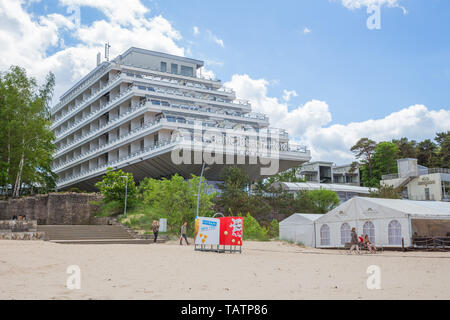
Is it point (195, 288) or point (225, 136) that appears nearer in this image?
point (195, 288)

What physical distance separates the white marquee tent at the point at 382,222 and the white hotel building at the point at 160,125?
18799 millimetres

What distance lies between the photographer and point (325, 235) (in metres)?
29.2

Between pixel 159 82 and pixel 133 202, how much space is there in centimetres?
1870

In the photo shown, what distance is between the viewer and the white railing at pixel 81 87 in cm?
6094

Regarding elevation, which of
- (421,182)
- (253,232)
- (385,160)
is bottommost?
(253,232)

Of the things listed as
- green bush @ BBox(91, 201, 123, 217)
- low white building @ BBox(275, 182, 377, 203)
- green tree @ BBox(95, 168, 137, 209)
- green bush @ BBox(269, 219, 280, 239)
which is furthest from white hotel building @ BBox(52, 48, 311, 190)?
green bush @ BBox(269, 219, 280, 239)

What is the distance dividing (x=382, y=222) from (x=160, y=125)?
26679 millimetres

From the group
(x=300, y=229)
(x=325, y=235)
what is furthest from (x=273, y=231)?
(x=325, y=235)

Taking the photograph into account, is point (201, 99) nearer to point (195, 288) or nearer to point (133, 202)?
point (133, 202)

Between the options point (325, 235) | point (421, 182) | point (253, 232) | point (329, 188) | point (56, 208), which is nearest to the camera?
point (325, 235)

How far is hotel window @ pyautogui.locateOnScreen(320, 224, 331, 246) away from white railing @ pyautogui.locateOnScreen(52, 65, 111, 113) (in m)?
40.3

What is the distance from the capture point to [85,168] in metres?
64.1

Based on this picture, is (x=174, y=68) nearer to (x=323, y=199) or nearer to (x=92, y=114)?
(x=92, y=114)
